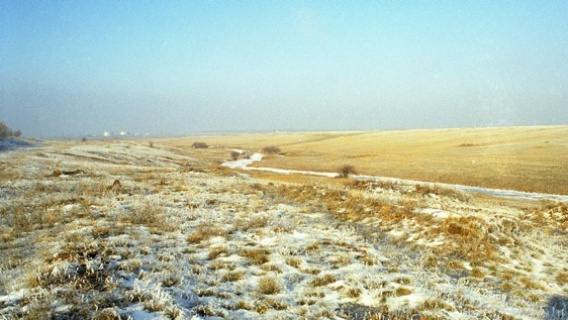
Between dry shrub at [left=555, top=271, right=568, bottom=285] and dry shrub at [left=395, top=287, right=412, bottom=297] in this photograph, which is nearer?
dry shrub at [left=395, top=287, right=412, bottom=297]

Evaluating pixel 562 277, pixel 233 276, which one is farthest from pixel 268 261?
pixel 562 277

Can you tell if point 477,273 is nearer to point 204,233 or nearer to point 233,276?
point 233,276

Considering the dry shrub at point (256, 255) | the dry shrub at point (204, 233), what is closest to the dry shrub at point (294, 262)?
the dry shrub at point (256, 255)

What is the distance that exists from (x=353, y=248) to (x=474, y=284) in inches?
142

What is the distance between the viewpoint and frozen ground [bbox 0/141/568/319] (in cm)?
729

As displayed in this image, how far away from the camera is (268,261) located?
33.4 ft

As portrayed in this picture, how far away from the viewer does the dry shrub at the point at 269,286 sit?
827cm

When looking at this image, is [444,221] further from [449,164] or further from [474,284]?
[449,164]

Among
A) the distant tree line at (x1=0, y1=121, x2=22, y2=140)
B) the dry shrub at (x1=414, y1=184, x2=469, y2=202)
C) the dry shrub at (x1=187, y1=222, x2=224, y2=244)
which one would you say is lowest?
the dry shrub at (x1=414, y1=184, x2=469, y2=202)

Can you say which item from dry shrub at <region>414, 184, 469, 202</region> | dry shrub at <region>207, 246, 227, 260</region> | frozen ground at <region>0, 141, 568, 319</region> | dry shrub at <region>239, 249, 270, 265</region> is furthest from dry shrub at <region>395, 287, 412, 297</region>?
dry shrub at <region>414, 184, 469, 202</region>

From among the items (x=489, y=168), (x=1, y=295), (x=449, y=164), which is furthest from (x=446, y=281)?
(x=449, y=164)

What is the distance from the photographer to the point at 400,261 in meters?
10.6

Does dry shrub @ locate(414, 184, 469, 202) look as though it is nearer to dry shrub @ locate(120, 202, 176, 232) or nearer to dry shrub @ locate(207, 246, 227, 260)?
dry shrub @ locate(120, 202, 176, 232)

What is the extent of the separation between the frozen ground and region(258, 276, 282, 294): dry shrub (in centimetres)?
3
